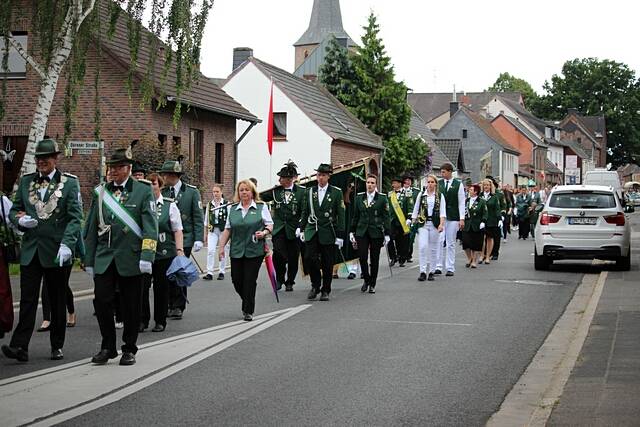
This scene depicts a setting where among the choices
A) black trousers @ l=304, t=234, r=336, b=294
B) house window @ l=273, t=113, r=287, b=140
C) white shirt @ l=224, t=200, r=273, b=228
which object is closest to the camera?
white shirt @ l=224, t=200, r=273, b=228

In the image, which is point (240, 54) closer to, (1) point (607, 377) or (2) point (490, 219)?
(2) point (490, 219)

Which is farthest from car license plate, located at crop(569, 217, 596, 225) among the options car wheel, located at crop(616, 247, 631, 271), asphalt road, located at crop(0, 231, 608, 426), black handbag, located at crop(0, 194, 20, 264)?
black handbag, located at crop(0, 194, 20, 264)

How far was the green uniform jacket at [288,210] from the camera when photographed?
15.8m

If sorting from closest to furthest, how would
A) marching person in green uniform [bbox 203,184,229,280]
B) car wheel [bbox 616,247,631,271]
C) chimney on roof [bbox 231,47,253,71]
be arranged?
marching person in green uniform [bbox 203,184,229,280] < car wheel [bbox 616,247,631,271] < chimney on roof [bbox 231,47,253,71]

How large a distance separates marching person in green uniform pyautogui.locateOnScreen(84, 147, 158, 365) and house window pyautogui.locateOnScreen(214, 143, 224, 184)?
2793 centimetres

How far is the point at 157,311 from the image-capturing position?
1153 cm

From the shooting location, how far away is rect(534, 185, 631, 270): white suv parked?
20.3 meters

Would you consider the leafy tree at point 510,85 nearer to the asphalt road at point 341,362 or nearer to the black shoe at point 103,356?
the asphalt road at point 341,362

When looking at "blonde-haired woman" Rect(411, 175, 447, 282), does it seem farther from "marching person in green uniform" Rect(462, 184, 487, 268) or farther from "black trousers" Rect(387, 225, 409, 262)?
"marching person in green uniform" Rect(462, 184, 487, 268)

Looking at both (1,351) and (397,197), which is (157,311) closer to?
(1,351)

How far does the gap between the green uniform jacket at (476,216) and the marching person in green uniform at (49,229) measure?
531 inches

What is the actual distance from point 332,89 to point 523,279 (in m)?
43.1

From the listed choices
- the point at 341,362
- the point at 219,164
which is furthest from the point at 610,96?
the point at 341,362

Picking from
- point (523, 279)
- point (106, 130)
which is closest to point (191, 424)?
point (523, 279)
